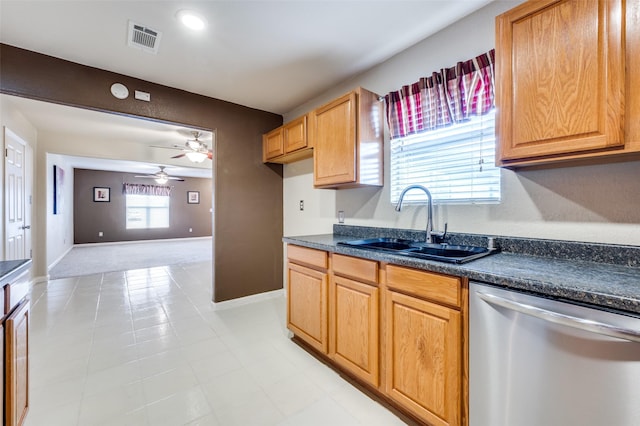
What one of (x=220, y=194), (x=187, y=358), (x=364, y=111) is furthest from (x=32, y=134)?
(x=364, y=111)

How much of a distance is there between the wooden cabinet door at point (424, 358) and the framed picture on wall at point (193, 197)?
9.90m

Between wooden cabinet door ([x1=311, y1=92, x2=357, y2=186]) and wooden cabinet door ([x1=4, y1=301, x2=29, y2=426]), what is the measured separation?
205 centimetres

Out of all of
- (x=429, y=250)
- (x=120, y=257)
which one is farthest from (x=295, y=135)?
(x=120, y=257)

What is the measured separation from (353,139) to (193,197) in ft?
30.5

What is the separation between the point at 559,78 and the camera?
1.20 metres

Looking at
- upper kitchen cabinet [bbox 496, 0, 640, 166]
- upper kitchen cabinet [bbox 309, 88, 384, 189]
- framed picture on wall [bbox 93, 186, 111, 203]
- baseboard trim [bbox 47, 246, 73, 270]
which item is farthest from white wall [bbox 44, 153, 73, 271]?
upper kitchen cabinet [bbox 496, 0, 640, 166]

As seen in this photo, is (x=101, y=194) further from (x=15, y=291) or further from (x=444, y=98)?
(x=444, y=98)

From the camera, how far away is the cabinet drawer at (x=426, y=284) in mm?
1238

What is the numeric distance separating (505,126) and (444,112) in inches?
22.7

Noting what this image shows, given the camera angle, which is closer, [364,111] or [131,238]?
[364,111]

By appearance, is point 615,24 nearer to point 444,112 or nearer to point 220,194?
point 444,112

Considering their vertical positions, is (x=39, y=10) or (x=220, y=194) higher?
(x=39, y=10)

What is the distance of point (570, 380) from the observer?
37.1 inches

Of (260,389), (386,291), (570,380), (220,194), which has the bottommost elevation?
(260,389)
